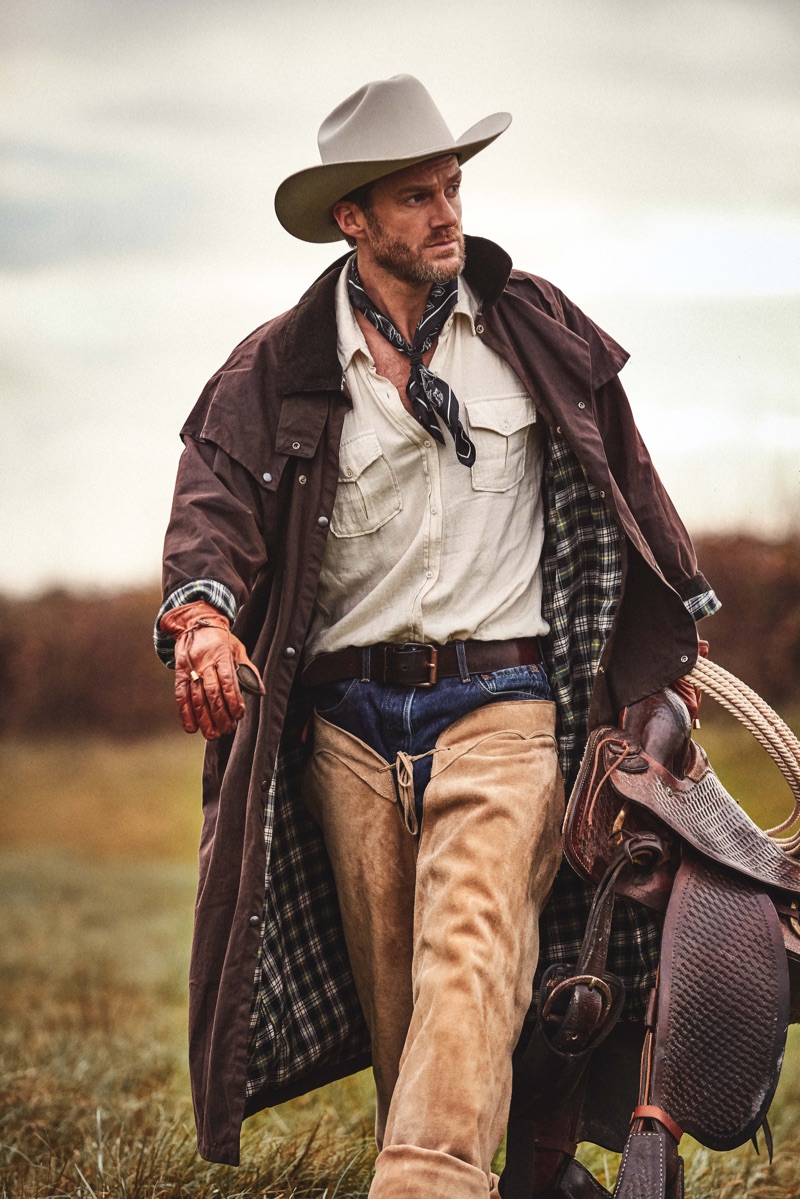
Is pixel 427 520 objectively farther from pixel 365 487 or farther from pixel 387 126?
pixel 387 126

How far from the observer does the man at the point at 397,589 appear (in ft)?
11.4

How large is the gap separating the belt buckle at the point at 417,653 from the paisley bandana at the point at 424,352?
0.42 meters

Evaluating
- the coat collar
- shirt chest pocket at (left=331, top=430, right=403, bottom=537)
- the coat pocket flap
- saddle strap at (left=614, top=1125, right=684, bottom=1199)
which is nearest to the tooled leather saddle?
saddle strap at (left=614, top=1125, right=684, bottom=1199)

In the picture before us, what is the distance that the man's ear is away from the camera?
12.0 feet

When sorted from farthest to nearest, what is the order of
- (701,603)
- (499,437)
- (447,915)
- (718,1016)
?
Answer: (701,603)
(499,437)
(447,915)
(718,1016)

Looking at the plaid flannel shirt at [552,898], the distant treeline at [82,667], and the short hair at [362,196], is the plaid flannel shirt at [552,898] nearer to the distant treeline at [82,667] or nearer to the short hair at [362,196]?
the short hair at [362,196]

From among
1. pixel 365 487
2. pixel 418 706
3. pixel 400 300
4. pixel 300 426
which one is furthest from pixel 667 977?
pixel 400 300

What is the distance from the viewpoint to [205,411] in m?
3.59

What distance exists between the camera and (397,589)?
11.6 feet

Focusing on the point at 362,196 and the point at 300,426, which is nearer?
the point at 300,426

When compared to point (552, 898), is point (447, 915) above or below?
above

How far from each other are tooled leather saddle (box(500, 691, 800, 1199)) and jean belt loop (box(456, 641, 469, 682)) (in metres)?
0.32

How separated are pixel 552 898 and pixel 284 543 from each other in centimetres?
106

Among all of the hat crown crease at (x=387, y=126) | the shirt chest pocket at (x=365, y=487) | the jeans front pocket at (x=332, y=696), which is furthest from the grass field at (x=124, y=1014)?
the hat crown crease at (x=387, y=126)
